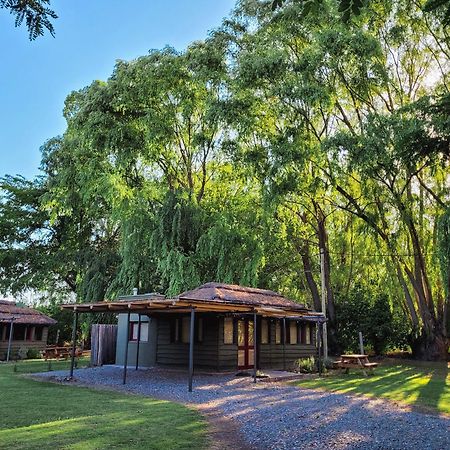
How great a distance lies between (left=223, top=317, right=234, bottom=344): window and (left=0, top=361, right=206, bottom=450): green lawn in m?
5.27

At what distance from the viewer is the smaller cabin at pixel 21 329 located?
24.2 metres

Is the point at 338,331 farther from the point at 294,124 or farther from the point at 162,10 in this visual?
the point at 162,10

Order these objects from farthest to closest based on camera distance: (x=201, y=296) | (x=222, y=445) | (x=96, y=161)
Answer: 1. (x=96, y=161)
2. (x=201, y=296)
3. (x=222, y=445)

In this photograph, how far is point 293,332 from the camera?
19.0m

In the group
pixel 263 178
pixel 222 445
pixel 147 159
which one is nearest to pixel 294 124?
pixel 263 178

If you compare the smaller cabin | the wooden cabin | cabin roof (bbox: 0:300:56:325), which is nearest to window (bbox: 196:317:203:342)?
the wooden cabin

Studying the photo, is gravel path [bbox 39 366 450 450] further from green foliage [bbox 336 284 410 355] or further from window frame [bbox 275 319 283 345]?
green foliage [bbox 336 284 410 355]

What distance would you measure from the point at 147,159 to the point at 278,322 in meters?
10.5

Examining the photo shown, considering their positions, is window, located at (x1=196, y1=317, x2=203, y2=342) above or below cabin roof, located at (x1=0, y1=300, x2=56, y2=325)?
below

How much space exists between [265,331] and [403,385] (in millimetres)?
5558

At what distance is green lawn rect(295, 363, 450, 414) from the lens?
10.7m

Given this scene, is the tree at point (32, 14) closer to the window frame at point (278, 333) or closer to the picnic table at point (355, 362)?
the picnic table at point (355, 362)

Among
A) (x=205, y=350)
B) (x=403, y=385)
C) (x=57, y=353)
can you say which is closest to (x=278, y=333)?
(x=205, y=350)

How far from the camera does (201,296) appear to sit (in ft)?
48.6
